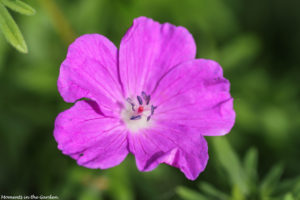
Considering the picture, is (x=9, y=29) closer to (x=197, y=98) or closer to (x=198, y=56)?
(x=197, y=98)

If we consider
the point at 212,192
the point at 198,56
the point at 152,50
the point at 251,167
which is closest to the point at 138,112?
the point at 152,50

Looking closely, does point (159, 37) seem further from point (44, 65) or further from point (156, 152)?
point (44, 65)

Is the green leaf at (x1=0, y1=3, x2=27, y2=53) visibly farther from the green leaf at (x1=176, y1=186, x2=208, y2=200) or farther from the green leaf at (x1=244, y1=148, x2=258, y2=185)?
the green leaf at (x1=244, y1=148, x2=258, y2=185)

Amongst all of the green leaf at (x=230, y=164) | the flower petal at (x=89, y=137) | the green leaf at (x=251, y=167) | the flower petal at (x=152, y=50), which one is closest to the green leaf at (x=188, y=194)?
the green leaf at (x=230, y=164)

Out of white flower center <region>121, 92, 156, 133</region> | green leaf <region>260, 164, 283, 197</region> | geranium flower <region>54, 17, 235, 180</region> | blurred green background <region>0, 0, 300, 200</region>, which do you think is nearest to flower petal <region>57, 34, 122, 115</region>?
geranium flower <region>54, 17, 235, 180</region>

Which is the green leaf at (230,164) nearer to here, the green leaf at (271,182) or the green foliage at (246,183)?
the green foliage at (246,183)
